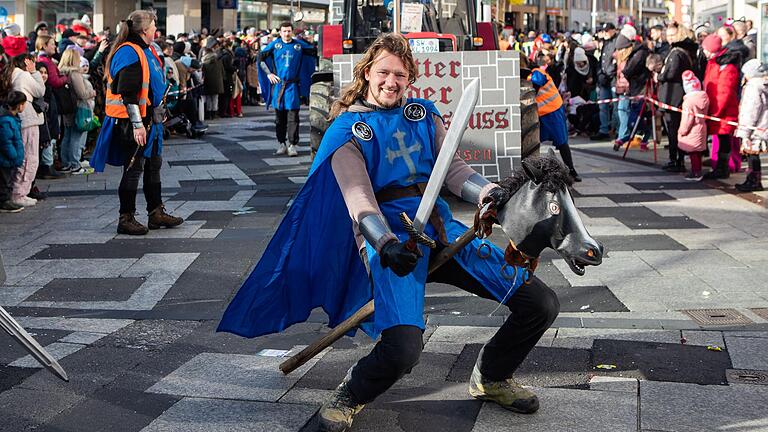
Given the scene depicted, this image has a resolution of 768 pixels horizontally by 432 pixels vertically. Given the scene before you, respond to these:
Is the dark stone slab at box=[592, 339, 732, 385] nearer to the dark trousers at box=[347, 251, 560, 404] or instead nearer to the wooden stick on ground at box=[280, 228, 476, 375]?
the dark trousers at box=[347, 251, 560, 404]

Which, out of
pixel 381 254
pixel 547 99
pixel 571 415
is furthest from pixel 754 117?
pixel 381 254

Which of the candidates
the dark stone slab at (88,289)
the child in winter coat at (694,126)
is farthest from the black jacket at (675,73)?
the dark stone slab at (88,289)

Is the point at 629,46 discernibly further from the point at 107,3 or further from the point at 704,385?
the point at 107,3

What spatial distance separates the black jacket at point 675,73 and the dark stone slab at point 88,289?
8789 mm

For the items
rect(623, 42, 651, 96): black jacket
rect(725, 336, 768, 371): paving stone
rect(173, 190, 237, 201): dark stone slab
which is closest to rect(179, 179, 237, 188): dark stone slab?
rect(173, 190, 237, 201): dark stone slab

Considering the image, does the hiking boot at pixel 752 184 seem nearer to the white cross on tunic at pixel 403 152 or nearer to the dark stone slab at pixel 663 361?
the dark stone slab at pixel 663 361

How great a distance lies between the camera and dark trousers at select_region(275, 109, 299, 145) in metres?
15.4

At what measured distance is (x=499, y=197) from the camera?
12.8 feet

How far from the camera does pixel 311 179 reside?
4379 mm

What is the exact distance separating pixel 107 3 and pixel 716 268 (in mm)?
38076

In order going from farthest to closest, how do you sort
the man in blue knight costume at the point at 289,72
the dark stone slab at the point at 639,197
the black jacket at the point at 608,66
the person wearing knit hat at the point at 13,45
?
the black jacket at the point at 608,66, the man in blue knight costume at the point at 289,72, the person wearing knit hat at the point at 13,45, the dark stone slab at the point at 639,197

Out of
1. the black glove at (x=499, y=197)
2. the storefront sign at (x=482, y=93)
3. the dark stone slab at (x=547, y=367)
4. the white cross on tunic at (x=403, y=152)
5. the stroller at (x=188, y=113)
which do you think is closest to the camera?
the black glove at (x=499, y=197)

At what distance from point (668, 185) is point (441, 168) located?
8841 mm

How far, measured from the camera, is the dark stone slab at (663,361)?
498 cm
